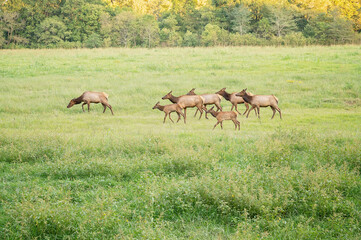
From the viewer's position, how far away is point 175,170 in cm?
938

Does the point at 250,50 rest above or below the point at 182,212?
above

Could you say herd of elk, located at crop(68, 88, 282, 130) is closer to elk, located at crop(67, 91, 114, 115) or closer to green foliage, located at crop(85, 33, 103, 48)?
elk, located at crop(67, 91, 114, 115)

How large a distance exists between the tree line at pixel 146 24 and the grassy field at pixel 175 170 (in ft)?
128

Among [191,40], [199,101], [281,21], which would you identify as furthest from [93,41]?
[199,101]

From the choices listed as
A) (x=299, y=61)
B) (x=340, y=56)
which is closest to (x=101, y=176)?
(x=299, y=61)

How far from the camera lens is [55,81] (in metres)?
25.3

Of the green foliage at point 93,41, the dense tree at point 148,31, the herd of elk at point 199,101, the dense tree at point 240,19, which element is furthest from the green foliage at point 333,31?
the herd of elk at point 199,101

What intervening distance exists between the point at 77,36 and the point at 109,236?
58.5 m

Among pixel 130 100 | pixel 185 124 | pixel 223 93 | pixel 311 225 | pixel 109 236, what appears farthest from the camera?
pixel 130 100

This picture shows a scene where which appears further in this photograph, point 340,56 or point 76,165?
point 340,56

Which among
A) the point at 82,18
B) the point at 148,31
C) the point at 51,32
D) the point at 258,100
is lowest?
the point at 258,100

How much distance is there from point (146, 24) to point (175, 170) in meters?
54.7

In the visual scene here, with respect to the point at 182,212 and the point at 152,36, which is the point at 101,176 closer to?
the point at 182,212

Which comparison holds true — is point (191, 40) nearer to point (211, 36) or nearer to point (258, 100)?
point (211, 36)
